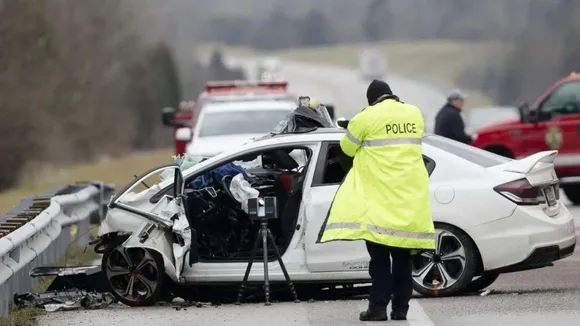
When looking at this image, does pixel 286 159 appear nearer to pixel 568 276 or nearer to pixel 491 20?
pixel 568 276

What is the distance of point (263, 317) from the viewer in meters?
11.2

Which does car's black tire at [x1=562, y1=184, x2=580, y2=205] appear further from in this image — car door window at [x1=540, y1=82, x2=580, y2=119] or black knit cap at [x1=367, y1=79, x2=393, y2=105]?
black knit cap at [x1=367, y1=79, x2=393, y2=105]

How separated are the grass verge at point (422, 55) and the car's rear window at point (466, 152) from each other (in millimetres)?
91389

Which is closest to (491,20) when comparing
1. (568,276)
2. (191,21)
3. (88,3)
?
(191,21)

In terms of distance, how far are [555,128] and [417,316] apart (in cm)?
1129

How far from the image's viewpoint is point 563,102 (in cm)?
2178

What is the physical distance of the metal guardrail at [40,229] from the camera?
11758 mm

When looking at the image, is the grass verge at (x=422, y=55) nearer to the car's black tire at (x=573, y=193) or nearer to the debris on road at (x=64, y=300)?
the car's black tire at (x=573, y=193)

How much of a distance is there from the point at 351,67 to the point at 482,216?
5666 inches

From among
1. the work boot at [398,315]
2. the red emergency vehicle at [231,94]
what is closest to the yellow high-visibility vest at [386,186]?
the work boot at [398,315]

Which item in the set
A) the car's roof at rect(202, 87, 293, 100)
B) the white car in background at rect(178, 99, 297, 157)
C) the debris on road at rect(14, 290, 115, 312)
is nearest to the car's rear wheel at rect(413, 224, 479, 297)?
the debris on road at rect(14, 290, 115, 312)

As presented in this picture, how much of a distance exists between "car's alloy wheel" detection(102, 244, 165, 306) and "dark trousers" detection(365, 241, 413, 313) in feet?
7.24

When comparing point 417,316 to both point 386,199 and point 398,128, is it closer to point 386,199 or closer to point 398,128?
point 386,199

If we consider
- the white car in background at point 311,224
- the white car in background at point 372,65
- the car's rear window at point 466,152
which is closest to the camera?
the white car in background at point 311,224
